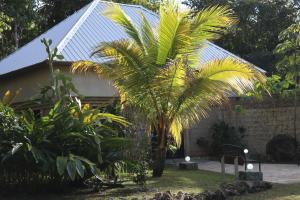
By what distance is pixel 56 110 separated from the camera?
33.6 feet

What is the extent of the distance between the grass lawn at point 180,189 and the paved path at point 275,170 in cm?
104

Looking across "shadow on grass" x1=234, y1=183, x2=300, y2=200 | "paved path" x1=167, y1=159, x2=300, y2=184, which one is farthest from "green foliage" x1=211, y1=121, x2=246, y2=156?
"shadow on grass" x1=234, y1=183, x2=300, y2=200

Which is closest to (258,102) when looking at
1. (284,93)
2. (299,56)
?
(284,93)

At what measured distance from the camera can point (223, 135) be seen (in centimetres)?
1955

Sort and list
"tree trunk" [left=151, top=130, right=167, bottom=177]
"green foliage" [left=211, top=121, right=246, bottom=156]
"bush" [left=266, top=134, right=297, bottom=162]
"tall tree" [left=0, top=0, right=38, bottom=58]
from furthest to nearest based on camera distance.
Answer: "tall tree" [left=0, top=0, right=38, bottom=58] → "green foliage" [left=211, top=121, right=246, bottom=156] → "bush" [left=266, top=134, right=297, bottom=162] → "tree trunk" [left=151, top=130, right=167, bottom=177]

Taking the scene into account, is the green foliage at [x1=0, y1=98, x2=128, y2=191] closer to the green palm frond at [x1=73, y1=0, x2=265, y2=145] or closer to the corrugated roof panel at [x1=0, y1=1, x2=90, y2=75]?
the green palm frond at [x1=73, y1=0, x2=265, y2=145]

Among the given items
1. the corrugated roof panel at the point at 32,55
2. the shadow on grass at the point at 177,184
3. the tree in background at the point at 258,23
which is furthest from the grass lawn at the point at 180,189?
the tree in background at the point at 258,23

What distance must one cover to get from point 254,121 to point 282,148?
220cm

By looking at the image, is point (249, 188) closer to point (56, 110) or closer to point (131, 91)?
point (131, 91)

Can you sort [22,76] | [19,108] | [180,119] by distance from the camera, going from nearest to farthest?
1. [19,108]
2. [180,119]
3. [22,76]

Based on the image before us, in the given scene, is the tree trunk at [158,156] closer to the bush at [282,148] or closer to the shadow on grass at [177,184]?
the shadow on grass at [177,184]

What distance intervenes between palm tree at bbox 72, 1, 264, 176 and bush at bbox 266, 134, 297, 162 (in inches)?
237

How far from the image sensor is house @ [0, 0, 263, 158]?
16.8 meters

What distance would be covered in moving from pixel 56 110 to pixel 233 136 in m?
10.7
